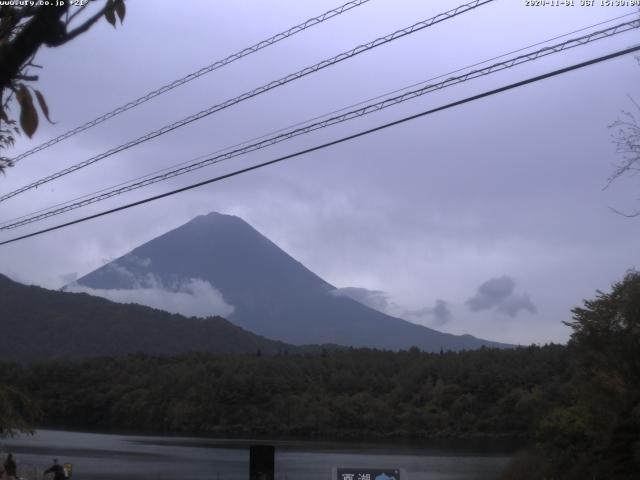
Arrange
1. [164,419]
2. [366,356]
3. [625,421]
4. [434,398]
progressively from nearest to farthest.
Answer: [625,421]
[434,398]
[164,419]
[366,356]

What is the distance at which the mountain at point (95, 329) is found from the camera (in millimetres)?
141750

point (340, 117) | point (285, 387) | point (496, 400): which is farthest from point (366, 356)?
point (340, 117)

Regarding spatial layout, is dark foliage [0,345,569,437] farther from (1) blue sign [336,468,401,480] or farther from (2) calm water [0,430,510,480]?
(1) blue sign [336,468,401,480]

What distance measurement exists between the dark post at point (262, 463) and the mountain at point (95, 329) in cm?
12690

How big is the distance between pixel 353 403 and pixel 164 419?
24.6 meters

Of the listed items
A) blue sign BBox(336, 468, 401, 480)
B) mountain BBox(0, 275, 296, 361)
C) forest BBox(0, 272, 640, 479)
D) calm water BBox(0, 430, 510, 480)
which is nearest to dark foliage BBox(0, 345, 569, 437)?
forest BBox(0, 272, 640, 479)

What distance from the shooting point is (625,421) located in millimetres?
22734

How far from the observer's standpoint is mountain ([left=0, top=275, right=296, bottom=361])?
14175 cm

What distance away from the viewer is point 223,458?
59.5 m

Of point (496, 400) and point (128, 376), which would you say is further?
point (128, 376)

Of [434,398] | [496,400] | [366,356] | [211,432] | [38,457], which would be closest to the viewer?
[38,457]

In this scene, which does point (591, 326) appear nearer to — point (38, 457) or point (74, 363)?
point (38, 457)

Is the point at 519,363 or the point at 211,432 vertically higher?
the point at 519,363

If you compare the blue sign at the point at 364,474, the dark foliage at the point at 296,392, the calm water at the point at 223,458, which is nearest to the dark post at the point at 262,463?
the blue sign at the point at 364,474
